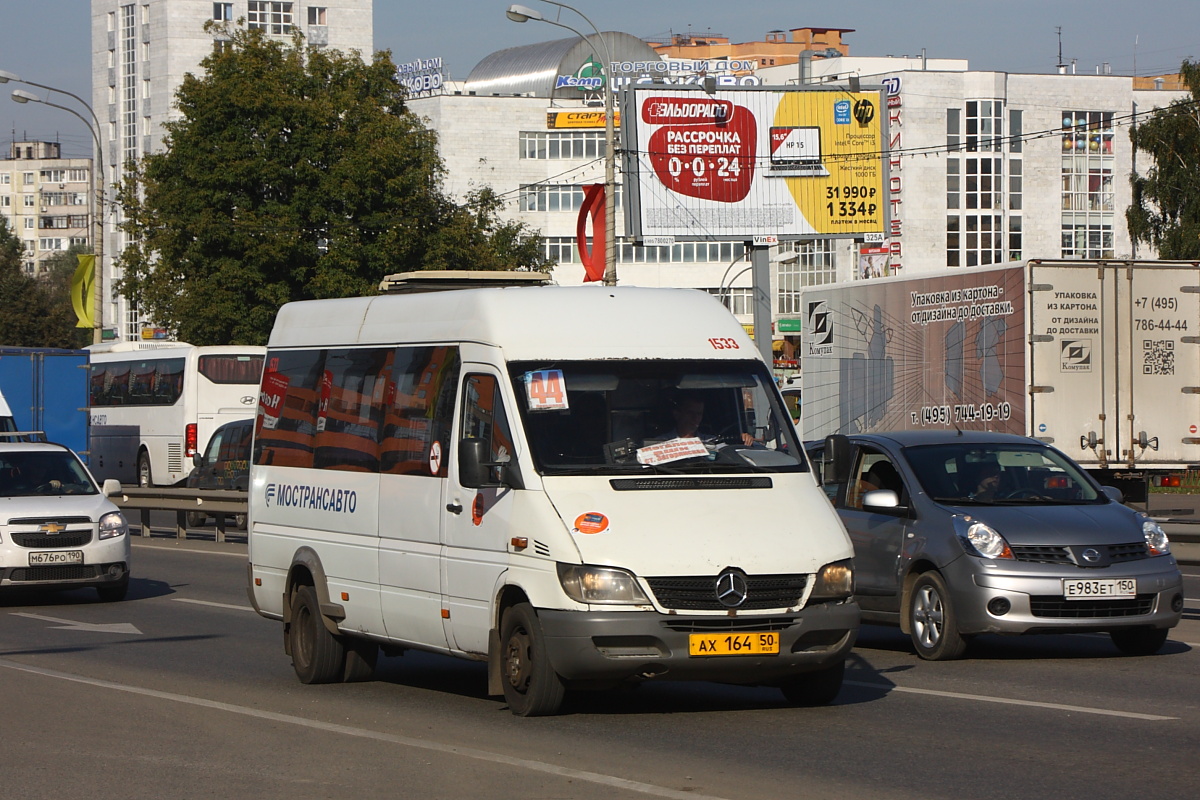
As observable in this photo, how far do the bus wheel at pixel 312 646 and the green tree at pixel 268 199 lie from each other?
38.3 metres

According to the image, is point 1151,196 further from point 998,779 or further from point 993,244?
point 998,779

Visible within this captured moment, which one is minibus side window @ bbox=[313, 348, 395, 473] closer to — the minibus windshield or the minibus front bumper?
the minibus windshield

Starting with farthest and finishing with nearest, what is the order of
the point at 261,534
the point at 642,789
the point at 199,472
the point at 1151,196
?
the point at 1151,196
the point at 199,472
the point at 261,534
the point at 642,789

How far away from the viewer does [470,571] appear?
32.2 ft

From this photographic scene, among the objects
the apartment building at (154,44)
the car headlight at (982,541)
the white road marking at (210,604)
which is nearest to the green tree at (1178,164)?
the white road marking at (210,604)

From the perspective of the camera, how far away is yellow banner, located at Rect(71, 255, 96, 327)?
4734 cm

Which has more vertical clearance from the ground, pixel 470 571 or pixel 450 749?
pixel 470 571

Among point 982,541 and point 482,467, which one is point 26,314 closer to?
point 982,541

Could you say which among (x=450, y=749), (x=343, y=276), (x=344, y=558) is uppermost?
(x=343, y=276)

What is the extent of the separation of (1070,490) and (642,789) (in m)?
6.35

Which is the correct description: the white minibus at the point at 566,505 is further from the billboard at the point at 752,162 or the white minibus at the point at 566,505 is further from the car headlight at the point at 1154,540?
the billboard at the point at 752,162

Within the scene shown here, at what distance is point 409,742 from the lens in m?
9.06

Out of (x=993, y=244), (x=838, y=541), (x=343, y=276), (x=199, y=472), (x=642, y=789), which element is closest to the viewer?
(x=642, y=789)

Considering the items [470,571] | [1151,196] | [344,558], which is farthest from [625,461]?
[1151,196]
